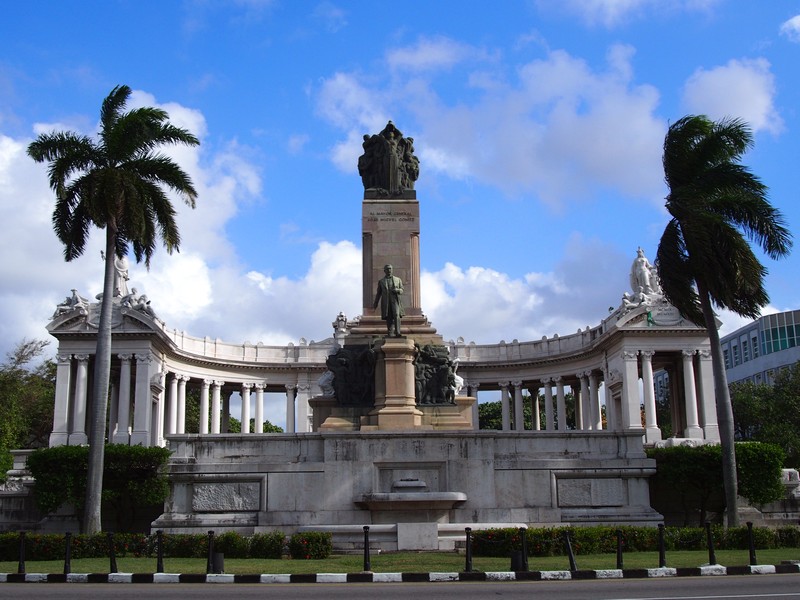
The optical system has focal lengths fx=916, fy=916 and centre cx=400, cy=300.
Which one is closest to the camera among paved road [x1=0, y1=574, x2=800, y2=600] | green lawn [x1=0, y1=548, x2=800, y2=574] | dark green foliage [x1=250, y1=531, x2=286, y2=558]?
paved road [x1=0, y1=574, x2=800, y2=600]

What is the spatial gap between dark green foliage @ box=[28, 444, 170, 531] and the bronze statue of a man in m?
9.78

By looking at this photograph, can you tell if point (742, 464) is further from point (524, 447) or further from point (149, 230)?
point (149, 230)

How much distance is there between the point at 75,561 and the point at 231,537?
435 centimetres

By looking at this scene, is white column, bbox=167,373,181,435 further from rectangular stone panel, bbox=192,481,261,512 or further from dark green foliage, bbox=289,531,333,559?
dark green foliage, bbox=289,531,333,559

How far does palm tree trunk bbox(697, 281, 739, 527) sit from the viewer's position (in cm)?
3142

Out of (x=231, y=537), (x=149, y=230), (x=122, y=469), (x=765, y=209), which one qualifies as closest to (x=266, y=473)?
(x=231, y=537)

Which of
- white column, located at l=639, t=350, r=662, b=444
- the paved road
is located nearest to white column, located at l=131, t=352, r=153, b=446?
white column, located at l=639, t=350, r=662, b=444

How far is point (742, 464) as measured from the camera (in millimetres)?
37062

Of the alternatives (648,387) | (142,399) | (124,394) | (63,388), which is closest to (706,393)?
(648,387)

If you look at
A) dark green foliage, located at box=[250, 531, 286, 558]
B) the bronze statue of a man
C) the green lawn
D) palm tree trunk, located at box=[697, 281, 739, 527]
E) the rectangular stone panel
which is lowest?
the green lawn

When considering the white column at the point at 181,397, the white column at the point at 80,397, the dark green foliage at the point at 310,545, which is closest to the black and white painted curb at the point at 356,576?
the dark green foliage at the point at 310,545

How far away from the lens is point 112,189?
3262 cm

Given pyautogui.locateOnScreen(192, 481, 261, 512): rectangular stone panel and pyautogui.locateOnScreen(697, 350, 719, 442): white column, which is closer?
pyautogui.locateOnScreen(192, 481, 261, 512): rectangular stone panel

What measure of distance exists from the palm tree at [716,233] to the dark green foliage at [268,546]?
15.6m
